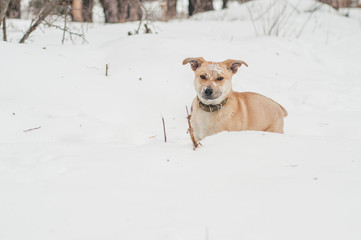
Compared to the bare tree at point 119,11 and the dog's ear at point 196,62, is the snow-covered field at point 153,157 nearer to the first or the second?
the dog's ear at point 196,62

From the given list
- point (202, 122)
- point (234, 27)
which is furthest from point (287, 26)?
point (202, 122)

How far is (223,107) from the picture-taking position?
11.8 ft

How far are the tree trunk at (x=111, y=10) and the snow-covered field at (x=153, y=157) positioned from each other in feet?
13.3

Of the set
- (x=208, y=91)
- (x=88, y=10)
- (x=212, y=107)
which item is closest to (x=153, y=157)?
(x=208, y=91)

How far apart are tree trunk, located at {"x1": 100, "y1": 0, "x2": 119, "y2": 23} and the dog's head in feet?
21.3

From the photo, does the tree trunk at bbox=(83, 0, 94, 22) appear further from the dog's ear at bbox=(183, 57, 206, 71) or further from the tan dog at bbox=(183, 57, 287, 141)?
the tan dog at bbox=(183, 57, 287, 141)

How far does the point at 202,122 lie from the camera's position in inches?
144

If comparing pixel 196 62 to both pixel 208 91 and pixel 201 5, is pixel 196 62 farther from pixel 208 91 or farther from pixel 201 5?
pixel 201 5

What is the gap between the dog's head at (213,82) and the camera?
342cm

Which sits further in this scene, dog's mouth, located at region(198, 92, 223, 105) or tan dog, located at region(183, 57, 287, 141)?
tan dog, located at region(183, 57, 287, 141)

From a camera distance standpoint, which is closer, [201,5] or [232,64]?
[232,64]

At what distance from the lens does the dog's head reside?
3.42m

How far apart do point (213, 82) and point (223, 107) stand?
331 millimetres

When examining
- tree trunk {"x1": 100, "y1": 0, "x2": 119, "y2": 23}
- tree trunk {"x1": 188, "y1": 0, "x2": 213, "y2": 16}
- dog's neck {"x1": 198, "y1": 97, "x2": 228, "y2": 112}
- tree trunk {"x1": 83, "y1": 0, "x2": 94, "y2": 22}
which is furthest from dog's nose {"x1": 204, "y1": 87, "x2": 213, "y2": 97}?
tree trunk {"x1": 188, "y1": 0, "x2": 213, "y2": 16}
